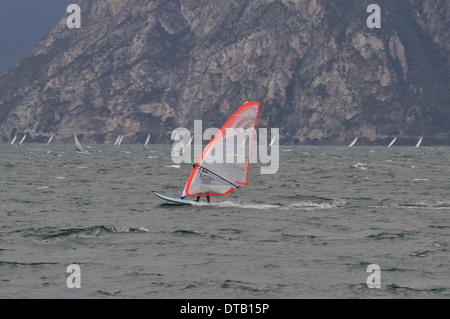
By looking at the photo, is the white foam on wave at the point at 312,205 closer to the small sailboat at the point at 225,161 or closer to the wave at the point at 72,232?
the small sailboat at the point at 225,161

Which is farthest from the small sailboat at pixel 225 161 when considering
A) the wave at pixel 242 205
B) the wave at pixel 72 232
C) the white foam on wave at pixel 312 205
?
the wave at pixel 72 232

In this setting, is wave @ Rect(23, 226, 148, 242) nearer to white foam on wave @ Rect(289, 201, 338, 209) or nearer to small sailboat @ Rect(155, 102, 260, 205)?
small sailboat @ Rect(155, 102, 260, 205)

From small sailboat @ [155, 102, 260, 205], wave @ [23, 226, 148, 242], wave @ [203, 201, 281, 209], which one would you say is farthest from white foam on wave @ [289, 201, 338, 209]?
wave @ [23, 226, 148, 242]

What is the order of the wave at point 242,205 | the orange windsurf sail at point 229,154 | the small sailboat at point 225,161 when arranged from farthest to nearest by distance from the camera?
the wave at point 242,205 → the small sailboat at point 225,161 → the orange windsurf sail at point 229,154

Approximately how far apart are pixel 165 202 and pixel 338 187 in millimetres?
16953

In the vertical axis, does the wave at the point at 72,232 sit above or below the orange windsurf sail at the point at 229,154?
below

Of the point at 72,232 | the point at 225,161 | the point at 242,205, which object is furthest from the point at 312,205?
the point at 72,232

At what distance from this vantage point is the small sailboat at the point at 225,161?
113ft

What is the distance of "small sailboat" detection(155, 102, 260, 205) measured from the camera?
113ft

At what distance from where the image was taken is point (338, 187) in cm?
5041

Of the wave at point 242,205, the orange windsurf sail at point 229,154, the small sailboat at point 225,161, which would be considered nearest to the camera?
the orange windsurf sail at point 229,154

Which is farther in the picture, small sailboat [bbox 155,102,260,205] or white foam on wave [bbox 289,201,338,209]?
white foam on wave [bbox 289,201,338,209]

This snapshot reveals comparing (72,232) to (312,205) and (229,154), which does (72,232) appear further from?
(312,205)

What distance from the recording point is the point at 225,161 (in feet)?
114
